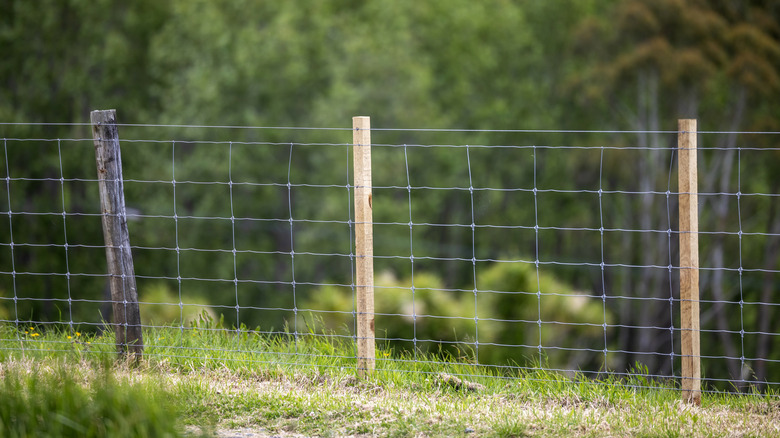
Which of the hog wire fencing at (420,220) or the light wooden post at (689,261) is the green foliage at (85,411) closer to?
the light wooden post at (689,261)

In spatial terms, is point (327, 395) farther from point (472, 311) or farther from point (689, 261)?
point (472, 311)

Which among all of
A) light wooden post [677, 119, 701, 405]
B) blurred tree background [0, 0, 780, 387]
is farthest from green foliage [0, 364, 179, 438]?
blurred tree background [0, 0, 780, 387]

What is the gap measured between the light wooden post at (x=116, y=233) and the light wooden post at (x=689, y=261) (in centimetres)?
371

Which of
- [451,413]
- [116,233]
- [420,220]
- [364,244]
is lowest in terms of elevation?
[451,413]

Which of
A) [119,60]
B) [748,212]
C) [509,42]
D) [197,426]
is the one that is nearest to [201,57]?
[119,60]

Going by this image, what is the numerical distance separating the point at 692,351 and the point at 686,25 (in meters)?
15.4

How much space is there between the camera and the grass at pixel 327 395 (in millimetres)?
4605

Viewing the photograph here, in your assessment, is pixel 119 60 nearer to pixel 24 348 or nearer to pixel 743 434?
pixel 24 348

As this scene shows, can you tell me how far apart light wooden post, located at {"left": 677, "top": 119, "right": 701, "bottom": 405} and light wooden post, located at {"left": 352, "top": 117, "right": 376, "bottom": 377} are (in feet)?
6.70

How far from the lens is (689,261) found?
17.7ft

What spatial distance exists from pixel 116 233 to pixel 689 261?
388 centimetres

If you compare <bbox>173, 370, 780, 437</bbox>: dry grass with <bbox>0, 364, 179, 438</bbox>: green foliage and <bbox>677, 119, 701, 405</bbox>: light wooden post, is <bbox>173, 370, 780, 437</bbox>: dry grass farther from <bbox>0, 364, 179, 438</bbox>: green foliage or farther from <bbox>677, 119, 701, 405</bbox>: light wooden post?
<bbox>0, 364, 179, 438</bbox>: green foliage

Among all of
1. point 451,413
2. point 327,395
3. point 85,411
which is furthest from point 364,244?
point 85,411

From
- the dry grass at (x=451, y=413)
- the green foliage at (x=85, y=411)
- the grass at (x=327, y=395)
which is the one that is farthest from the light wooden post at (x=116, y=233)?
the green foliage at (x=85, y=411)
